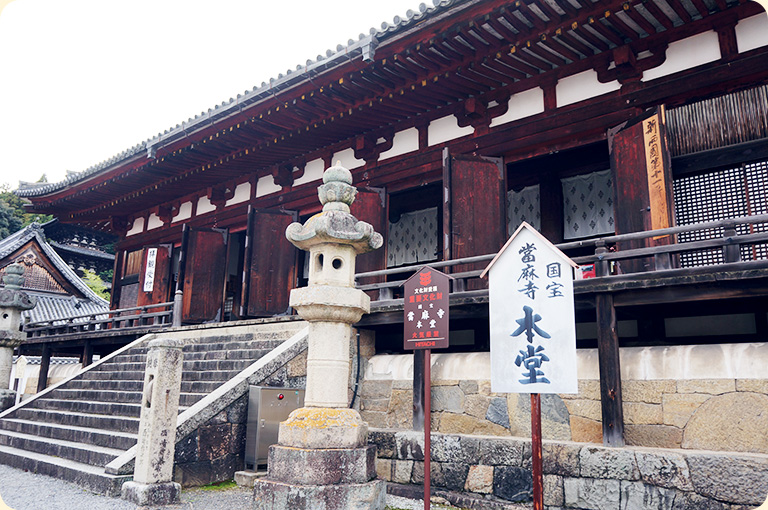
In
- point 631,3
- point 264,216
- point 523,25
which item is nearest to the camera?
point 631,3

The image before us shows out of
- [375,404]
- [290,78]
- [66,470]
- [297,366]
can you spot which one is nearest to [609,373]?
[375,404]

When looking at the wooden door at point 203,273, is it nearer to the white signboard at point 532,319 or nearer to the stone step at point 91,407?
the stone step at point 91,407

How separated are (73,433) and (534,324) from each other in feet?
24.3

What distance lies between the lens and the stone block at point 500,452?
6184 millimetres

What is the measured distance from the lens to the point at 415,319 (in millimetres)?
5727

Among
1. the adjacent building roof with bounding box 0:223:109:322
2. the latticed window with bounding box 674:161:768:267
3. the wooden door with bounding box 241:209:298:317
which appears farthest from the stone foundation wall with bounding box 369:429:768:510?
the adjacent building roof with bounding box 0:223:109:322

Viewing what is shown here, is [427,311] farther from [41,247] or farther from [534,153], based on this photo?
[41,247]

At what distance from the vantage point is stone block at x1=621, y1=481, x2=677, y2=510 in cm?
522

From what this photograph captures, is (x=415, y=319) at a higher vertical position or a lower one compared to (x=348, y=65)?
lower

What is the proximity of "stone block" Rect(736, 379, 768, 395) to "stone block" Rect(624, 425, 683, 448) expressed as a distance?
73 cm

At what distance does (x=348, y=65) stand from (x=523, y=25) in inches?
99.7

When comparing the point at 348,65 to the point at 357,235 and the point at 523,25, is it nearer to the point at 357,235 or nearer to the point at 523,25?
the point at 523,25

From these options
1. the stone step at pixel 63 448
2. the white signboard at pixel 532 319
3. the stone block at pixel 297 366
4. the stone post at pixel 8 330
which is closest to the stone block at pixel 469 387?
the stone block at pixel 297 366

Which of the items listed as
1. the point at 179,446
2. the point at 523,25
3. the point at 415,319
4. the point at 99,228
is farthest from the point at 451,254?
the point at 99,228
